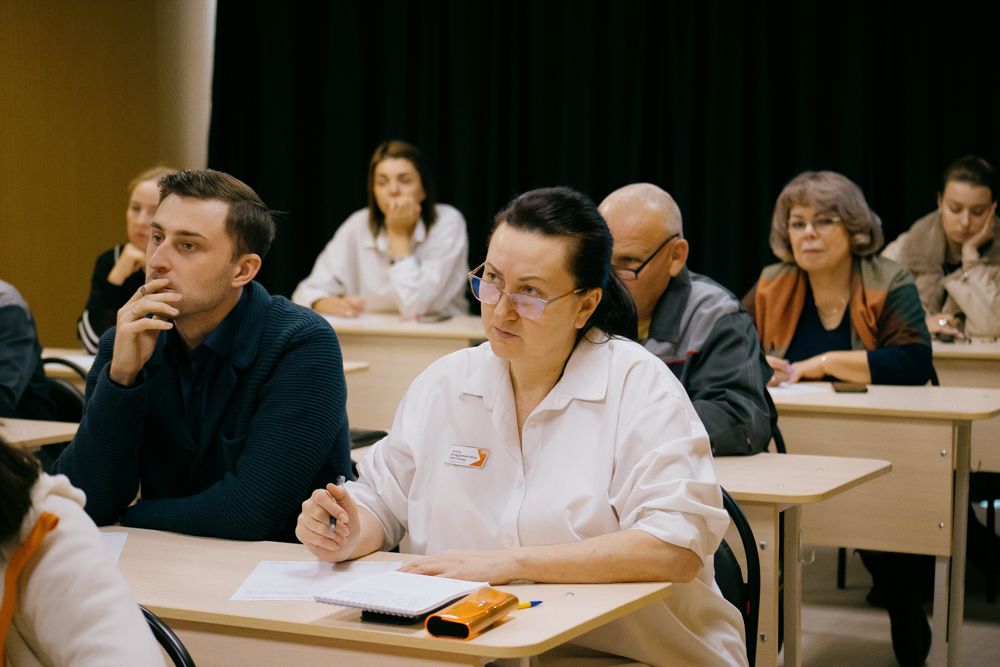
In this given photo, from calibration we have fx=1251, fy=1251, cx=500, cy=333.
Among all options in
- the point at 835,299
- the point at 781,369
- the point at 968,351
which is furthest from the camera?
the point at 968,351

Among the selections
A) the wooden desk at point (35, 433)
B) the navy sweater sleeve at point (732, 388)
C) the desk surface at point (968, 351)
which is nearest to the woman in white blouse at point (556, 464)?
the navy sweater sleeve at point (732, 388)

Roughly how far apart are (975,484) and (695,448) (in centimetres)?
263

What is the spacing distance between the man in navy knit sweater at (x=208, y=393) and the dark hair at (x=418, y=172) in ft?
12.5

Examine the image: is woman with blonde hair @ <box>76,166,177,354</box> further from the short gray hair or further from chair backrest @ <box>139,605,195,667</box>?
chair backrest @ <box>139,605,195,667</box>

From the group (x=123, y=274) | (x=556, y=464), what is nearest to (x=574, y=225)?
(x=556, y=464)

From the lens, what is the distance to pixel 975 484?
14.1ft

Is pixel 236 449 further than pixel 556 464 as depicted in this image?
Yes

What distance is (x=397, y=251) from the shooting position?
639 cm

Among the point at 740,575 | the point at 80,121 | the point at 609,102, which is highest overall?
the point at 609,102

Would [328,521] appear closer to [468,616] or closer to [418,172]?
[468,616]

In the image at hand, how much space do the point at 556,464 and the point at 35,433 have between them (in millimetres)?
1728

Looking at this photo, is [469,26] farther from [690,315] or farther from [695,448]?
[695,448]

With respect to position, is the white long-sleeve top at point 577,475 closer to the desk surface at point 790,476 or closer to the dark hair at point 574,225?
the dark hair at point 574,225

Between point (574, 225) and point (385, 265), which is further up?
point (385, 265)
